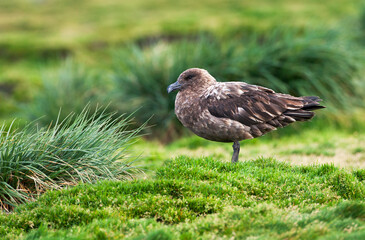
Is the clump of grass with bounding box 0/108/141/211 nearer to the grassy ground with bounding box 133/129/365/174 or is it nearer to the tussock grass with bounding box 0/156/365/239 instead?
the tussock grass with bounding box 0/156/365/239

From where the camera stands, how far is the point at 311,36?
13375mm

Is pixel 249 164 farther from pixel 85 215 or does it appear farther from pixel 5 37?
pixel 5 37

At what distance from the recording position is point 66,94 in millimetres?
12875

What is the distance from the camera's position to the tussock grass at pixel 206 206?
4.82 metres

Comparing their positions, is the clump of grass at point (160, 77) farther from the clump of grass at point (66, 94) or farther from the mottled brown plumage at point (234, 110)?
the mottled brown plumage at point (234, 110)

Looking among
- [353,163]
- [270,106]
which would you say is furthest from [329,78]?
[270,106]

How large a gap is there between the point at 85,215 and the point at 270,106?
3.14 meters

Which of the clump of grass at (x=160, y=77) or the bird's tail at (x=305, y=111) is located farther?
the clump of grass at (x=160, y=77)

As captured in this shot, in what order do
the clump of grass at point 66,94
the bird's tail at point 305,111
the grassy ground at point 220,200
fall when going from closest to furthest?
the grassy ground at point 220,200, the bird's tail at point 305,111, the clump of grass at point 66,94

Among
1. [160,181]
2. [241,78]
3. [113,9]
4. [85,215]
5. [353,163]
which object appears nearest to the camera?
[85,215]

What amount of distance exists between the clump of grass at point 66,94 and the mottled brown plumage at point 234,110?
5912 mm

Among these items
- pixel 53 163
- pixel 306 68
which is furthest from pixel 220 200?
pixel 306 68

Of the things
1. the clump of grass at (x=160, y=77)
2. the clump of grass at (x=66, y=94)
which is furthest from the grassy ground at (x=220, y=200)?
the clump of grass at (x=66, y=94)

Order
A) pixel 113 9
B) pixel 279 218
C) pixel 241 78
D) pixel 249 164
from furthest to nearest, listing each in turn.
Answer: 1. pixel 113 9
2. pixel 241 78
3. pixel 249 164
4. pixel 279 218
